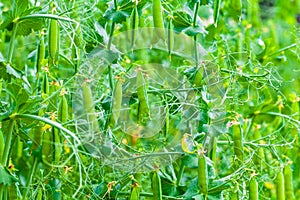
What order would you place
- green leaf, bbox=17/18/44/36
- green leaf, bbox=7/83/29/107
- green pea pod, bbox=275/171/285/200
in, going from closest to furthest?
green leaf, bbox=7/83/29/107, green leaf, bbox=17/18/44/36, green pea pod, bbox=275/171/285/200

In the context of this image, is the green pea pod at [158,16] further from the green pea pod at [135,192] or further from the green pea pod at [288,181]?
Result: the green pea pod at [288,181]

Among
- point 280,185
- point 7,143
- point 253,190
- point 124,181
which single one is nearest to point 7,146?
point 7,143

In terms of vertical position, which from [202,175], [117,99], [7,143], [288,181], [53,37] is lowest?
[288,181]

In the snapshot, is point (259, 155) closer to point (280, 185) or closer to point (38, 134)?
point (280, 185)

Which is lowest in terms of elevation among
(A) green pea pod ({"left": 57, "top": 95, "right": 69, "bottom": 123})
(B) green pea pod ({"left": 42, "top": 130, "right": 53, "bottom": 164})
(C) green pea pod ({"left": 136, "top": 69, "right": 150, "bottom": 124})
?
(B) green pea pod ({"left": 42, "top": 130, "right": 53, "bottom": 164})

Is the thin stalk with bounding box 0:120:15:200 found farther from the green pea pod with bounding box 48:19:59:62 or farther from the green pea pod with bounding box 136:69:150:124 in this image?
the green pea pod with bounding box 136:69:150:124

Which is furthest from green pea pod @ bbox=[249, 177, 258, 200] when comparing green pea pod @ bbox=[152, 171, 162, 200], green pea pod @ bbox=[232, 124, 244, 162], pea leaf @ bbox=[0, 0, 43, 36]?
pea leaf @ bbox=[0, 0, 43, 36]

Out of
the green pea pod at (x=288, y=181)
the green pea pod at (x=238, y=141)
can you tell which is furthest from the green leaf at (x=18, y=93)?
the green pea pod at (x=288, y=181)

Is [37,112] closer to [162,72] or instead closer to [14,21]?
[14,21]
